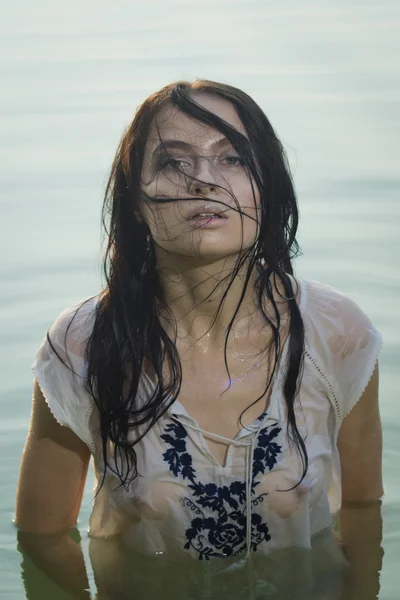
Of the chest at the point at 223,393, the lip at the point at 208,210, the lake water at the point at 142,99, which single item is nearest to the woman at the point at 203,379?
→ the chest at the point at 223,393

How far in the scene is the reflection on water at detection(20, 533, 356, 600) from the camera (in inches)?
126

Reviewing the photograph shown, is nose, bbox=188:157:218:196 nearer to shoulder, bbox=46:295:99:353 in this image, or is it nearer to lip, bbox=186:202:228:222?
lip, bbox=186:202:228:222

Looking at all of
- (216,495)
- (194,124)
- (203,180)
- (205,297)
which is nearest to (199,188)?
(203,180)

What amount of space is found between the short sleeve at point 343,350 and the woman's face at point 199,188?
30 centimetres

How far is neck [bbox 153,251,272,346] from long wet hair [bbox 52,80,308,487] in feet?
0.07

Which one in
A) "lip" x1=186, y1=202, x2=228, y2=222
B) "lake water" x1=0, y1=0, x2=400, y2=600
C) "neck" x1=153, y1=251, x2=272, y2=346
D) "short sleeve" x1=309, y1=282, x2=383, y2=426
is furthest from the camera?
"lake water" x1=0, y1=0, x2=400, y2=600

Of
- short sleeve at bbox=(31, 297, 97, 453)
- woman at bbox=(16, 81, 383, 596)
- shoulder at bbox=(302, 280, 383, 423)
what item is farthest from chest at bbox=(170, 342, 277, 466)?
short sleeve at bbox=(31, 297, 97, 453)

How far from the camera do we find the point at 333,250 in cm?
596

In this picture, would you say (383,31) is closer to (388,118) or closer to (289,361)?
(388,118)

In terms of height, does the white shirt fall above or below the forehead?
below

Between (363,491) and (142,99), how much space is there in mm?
4997

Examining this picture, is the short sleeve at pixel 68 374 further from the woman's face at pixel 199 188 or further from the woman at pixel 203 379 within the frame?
the woman's face at pixel 199 188

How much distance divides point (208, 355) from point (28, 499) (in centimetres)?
59

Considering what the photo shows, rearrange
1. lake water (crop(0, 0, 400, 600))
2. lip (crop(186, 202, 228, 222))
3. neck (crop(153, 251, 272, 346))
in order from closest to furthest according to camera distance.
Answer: lip (crop(186, 202, 228, 222)) < neck (crop(153, 251, 272, 346)) < lake water (crop(0, 0, 400, 600))
